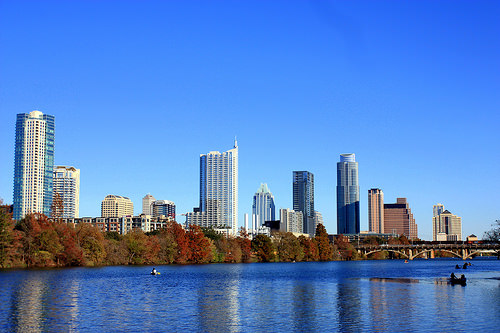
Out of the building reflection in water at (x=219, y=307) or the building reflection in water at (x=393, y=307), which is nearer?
the building reflection in water at (x=219, y=307)

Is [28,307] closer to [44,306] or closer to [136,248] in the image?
[44,306]

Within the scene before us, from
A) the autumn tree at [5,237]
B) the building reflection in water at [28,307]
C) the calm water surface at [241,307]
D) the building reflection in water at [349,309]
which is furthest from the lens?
the autumn tree at [5,237]

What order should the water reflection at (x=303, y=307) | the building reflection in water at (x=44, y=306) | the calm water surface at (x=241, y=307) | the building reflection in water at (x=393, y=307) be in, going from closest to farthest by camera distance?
the building reflection in water at (x=44, y=306), the calm water surface at (x=241, y=307), the water reflection at (x=303, y=307), the building reflection in water at (x=393, y=307)

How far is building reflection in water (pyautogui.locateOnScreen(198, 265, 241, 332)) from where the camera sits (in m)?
57.6

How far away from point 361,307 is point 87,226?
126 metres

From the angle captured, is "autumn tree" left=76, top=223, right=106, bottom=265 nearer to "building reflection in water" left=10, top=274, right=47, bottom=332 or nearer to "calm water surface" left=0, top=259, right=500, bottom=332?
"calm water surface" left=0, top=259, right=500, bottom=332

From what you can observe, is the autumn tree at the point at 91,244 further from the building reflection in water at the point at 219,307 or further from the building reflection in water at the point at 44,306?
the building reflection in water at the point at 219,307

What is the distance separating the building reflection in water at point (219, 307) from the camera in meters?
57.6

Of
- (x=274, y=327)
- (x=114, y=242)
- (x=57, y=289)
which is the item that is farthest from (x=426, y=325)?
(x=114, y=242)

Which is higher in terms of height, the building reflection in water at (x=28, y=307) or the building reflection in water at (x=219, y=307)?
the building reflection in water at (x=28, y=307)

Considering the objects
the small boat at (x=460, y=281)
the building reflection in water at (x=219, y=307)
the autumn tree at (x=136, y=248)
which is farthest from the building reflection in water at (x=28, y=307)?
the autumn tree at (x=136, y=248)

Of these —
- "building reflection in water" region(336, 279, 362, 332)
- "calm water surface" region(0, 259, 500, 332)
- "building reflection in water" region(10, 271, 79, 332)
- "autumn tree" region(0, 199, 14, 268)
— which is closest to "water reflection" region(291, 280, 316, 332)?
"calm water surface" region(0, 259, 500, 332)

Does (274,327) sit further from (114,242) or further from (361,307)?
(114,242)

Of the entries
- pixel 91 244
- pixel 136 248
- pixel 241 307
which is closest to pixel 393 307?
pixel 241 307
